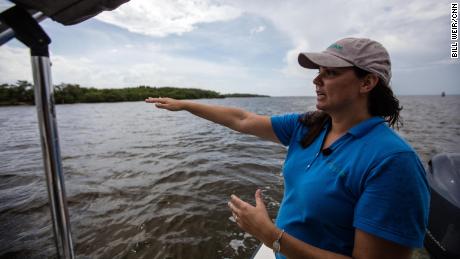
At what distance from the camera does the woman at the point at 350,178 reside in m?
1.12

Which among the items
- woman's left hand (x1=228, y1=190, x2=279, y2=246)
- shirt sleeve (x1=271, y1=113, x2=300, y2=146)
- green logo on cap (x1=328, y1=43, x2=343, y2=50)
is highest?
green logo on cap (x1=328, y1=43, x2=343, y2=50)

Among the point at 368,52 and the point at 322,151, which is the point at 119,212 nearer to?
the point at 322,151

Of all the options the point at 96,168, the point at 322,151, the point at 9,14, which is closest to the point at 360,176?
the point at 322,151

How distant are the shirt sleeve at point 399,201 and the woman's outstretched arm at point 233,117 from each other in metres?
1.12

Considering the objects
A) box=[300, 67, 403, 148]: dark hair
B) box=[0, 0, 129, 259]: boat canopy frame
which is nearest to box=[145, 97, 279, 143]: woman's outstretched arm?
box=[300, 67, 403, 148]: dark hair

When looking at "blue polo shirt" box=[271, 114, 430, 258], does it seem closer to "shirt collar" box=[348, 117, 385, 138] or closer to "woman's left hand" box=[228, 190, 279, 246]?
"shirt collar" box=[348, 117, 385, 138]

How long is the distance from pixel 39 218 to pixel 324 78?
5798mm

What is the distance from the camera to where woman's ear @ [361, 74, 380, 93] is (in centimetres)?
147

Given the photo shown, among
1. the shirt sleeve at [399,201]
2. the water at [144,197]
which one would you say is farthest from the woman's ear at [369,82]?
the water at [144,197]

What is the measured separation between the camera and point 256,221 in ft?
4.62

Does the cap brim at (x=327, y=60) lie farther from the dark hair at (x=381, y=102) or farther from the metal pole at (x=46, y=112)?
the metal pole at (x=46, y=112)

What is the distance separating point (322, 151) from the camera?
5.03ft

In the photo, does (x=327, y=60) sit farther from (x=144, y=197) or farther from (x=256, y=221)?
(x=144, y=197)

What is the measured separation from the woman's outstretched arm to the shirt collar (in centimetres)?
84
